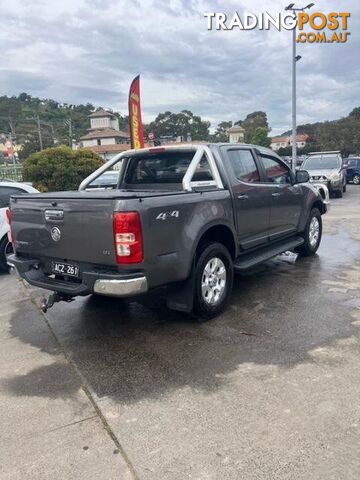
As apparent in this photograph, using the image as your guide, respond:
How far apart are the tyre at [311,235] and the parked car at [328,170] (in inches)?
379

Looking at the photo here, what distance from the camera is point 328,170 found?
17.3 m

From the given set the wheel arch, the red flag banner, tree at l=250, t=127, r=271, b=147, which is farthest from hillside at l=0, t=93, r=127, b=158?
the wheel arch

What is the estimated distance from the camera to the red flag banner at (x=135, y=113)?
19.0 meters

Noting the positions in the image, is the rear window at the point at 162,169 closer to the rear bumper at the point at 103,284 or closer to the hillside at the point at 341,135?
the rear bumper at the point at 103,284

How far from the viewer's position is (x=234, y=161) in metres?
5.23

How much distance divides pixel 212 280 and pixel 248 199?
3.91 feet

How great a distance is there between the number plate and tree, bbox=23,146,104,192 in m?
12.1

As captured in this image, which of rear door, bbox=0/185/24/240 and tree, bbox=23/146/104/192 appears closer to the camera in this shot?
rear door, bbox=0/185/24/240

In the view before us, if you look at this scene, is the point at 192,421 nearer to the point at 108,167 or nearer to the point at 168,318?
the point at 168,318

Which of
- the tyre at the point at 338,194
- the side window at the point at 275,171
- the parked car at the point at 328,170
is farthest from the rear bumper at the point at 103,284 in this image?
the tyre at the point at 338,194

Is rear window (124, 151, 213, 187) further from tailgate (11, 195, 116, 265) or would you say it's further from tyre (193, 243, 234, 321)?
tailgate (11, 195, 116, 265)

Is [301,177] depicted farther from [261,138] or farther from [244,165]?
[261,138]

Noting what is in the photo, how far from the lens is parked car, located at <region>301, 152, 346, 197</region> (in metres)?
16.9

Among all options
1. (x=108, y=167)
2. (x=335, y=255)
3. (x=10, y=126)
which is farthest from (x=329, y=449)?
(x=10, y=126)
